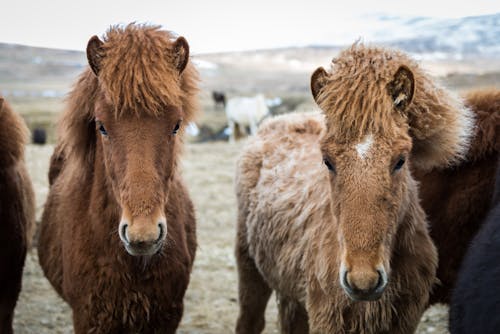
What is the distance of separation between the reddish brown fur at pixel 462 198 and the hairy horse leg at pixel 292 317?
1.07m

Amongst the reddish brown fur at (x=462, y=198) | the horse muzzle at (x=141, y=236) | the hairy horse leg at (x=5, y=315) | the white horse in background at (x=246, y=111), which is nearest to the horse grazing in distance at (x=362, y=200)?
the reddish brown fur at (x=462, y=198)

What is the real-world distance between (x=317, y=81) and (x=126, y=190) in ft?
3.81

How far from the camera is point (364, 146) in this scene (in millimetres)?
2941

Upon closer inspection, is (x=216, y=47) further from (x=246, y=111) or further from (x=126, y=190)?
(x=246, y=111)

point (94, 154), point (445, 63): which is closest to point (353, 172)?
point (94, 154)

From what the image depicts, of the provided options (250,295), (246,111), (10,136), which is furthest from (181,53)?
(246,111)

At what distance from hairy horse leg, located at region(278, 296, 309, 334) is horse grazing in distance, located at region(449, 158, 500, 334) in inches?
77.2

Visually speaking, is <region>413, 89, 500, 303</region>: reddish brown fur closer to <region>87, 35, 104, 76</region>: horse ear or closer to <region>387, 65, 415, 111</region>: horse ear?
<region>387, 65, 415, 111</region>: horse ear

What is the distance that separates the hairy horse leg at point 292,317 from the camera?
15.9ft

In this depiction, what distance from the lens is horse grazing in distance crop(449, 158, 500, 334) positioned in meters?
2.53

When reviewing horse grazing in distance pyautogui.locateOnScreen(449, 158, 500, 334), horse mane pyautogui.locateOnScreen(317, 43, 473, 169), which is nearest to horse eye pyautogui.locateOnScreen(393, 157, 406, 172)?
horse mane pyautogui.locateOnScreen(317, 43, 473, 169)

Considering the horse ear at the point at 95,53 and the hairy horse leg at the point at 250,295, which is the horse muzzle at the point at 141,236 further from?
the hairy horse leg at the point at 250,295

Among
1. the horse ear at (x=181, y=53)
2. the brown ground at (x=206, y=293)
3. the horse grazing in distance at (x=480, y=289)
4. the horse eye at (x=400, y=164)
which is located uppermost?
the horse ear at (x=181, y=53)

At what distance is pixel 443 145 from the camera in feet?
11.4
